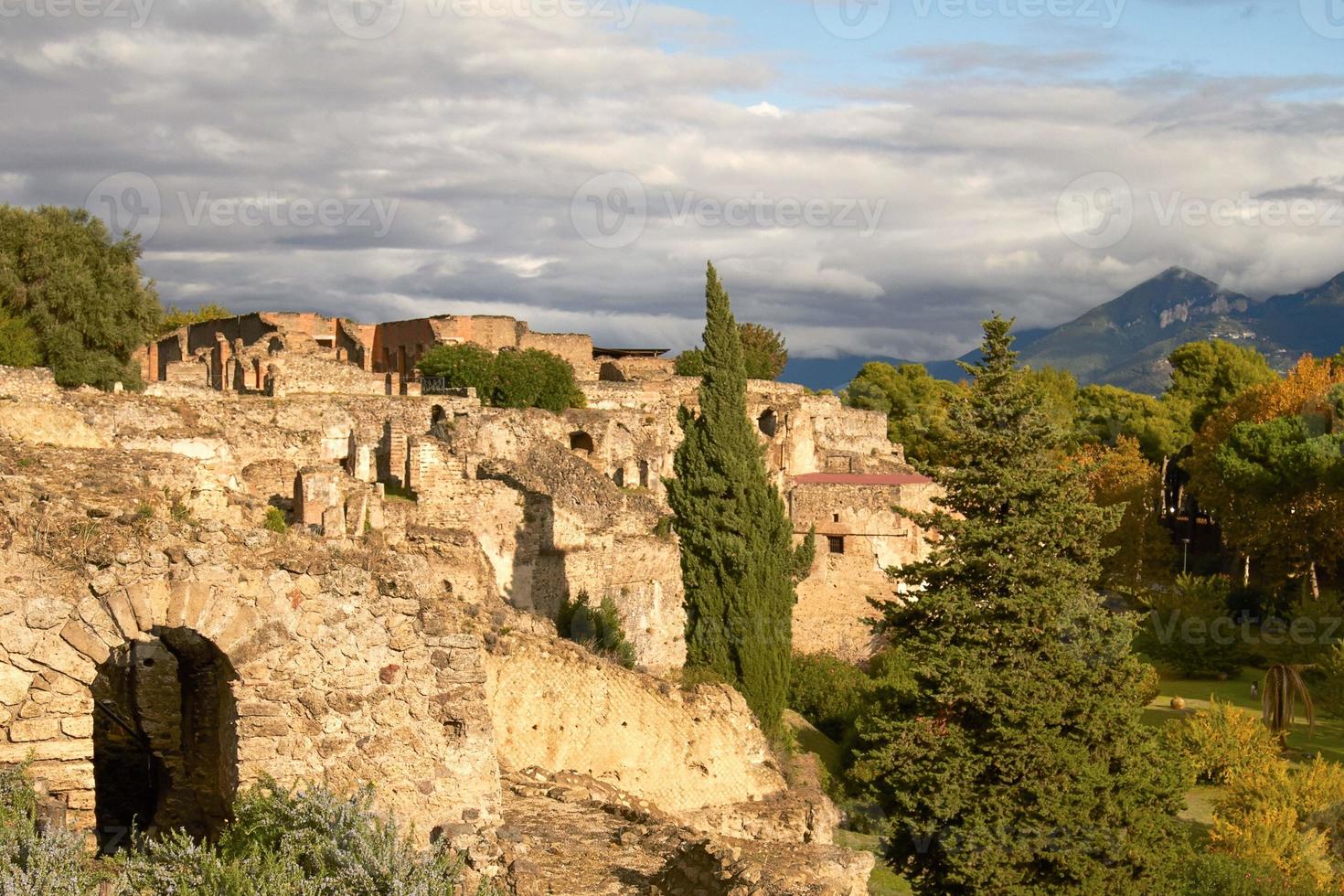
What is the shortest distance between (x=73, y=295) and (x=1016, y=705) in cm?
2790

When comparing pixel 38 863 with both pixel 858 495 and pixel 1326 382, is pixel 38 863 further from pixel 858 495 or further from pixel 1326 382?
pixel 1326 382

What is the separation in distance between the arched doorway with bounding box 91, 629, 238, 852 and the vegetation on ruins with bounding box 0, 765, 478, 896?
3.26 ft

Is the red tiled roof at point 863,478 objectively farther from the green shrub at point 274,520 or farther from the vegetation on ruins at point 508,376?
the green shrub at point 274,520

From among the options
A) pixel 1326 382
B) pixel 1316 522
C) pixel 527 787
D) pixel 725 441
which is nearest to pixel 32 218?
pixel 725 441

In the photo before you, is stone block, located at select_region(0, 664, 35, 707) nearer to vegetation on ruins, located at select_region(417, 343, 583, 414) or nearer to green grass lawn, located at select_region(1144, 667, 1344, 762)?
green grass lawn, located at select_region(1144, 667, 1344, 762)

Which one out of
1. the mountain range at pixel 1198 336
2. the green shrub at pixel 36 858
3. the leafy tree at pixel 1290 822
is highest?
the mountain range at pixel 1198 336

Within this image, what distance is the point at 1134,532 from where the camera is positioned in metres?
44.3

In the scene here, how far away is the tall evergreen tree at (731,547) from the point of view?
2498 cm

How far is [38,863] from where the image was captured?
20.5 feet

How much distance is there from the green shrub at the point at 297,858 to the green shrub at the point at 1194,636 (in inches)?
1157

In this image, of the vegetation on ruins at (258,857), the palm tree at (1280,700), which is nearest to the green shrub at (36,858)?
the vegetation on ruins at (258,857)

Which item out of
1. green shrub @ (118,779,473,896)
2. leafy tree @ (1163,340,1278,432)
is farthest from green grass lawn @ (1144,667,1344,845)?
leafy tree @ (1163,340,1278,432)

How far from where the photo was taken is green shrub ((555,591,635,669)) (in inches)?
871

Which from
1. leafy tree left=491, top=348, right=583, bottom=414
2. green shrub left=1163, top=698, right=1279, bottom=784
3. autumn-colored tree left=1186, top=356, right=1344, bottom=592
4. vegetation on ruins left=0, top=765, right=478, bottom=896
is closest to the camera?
vegetation on ruins left=0, top=765, right=478, bottom=896
